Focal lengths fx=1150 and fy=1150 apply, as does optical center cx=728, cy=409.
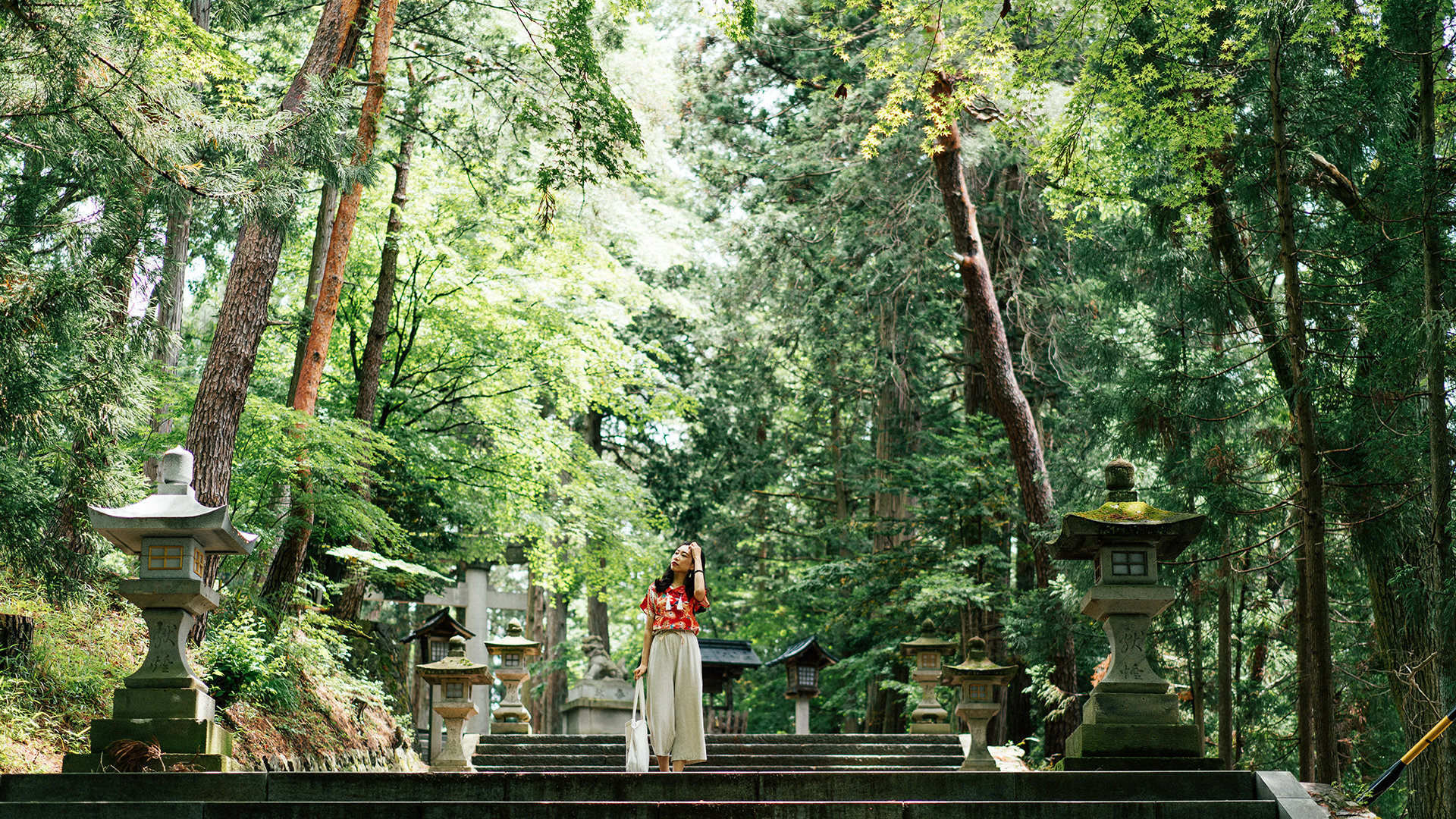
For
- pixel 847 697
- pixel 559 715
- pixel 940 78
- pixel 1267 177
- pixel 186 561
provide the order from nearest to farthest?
1. pixel 186 561
2. pixel 1267 177
3. pixel 940 78
4. pixel 847 697
5. pixel 559 715

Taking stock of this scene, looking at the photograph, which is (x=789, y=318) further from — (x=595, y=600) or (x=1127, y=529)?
(x=1127, y=529)

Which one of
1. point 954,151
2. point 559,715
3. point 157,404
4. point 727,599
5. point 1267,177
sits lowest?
point 559,715

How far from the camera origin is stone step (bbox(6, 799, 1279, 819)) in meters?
4.87

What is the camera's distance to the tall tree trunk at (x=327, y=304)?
10.5 meters

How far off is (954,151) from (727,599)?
1203 cm

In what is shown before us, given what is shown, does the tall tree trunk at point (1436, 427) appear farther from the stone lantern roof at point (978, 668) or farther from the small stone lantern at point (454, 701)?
the small stone lantern at point (454, 701)

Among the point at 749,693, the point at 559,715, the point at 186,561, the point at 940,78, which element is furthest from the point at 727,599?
the point at 186,561

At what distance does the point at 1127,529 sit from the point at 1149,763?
1252mm

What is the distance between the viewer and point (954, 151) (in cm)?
1357

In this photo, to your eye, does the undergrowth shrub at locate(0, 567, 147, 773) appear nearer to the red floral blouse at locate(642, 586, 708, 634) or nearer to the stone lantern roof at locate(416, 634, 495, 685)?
the stone lantern roof at locate(416, 634, 495, 685)

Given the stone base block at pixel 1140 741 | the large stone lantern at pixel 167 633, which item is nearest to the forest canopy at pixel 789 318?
the stone base block at pixel 1140 741

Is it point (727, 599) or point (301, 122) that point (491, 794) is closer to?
point (301, 122)

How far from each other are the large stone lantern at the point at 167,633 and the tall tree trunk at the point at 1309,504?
6586 millimetres

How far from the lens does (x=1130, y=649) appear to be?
6.41 m
